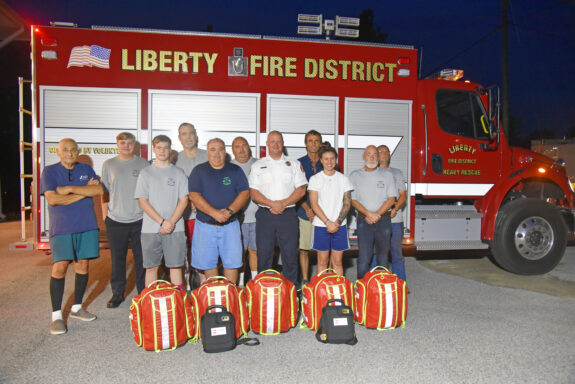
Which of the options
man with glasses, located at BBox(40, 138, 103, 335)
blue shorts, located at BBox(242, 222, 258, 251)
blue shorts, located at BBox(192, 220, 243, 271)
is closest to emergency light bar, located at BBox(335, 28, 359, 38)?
blue shorts, located at BBox(242, 222, 258, 251)

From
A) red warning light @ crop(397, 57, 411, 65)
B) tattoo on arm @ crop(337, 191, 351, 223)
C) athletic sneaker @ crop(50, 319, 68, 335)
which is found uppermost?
Result: red warning light @ crop(397, 57, 411, 65)

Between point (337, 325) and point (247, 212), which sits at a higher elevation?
point (247, 212)

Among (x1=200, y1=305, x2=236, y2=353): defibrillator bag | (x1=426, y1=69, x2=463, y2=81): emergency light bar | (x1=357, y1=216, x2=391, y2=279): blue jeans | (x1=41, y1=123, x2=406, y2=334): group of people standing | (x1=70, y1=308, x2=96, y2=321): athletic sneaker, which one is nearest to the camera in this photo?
(x1=200, y1=305, x2=236, y2=353): defibrillator bag

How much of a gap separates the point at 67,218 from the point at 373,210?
10.3 feet

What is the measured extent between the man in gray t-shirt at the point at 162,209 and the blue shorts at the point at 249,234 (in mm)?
841

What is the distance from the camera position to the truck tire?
6082mm

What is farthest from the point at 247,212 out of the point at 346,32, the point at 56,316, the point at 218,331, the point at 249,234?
the point at 346,32

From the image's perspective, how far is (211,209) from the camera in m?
4.22

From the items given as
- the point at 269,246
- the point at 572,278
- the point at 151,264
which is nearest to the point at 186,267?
the point at 151,264

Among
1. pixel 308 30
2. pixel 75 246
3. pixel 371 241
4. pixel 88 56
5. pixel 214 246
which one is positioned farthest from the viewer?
pixel 308 30

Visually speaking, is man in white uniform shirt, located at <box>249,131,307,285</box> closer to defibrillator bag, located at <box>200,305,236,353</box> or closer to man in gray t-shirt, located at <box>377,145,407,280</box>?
defibrillator bag, located at <box>200,305,236,353</box>

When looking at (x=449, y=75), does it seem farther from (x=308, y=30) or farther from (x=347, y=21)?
(x=308, y=30)

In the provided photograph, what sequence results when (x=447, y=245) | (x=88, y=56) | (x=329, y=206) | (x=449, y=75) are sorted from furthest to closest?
(x=449, y=75), (x=447, y=245), (x=88, y=56), (x=329, y=206)

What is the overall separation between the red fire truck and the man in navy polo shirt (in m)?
1.26
